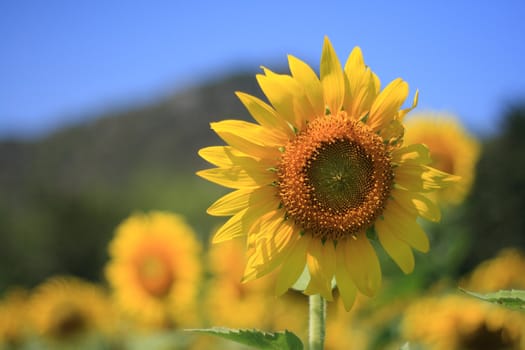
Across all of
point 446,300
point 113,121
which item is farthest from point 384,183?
point 113,121

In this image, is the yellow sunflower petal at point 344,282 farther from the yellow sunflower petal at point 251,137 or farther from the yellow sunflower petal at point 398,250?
the yellow sunflower petal at point 251,137

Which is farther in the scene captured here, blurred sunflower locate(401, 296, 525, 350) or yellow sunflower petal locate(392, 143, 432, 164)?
blurred sunflower locate(401, 296, 525, 350)

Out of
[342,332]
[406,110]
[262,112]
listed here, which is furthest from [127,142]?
[406,110]

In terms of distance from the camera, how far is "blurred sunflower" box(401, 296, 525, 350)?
10.2 ft

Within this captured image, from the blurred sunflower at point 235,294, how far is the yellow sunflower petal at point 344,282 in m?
2.68

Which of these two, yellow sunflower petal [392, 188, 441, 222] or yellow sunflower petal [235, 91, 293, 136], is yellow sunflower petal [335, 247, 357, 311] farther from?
yellow sunflower petal [235, 91, 293, 136]

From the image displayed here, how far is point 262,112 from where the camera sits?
2.25 meters

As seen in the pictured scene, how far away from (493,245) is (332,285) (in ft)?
35.7

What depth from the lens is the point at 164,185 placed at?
51.5 meters

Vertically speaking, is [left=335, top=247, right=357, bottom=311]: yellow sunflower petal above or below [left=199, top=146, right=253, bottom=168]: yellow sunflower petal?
below

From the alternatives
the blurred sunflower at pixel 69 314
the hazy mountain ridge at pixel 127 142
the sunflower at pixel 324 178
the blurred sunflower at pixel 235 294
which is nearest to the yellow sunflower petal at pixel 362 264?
the sunflower at pixel 324 178

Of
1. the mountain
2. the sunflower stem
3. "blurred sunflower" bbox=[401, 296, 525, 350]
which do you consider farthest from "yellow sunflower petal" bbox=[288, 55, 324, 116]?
the mountain

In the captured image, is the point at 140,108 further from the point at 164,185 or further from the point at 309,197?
the point at 309,197

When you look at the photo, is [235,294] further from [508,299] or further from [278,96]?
[508,299]
